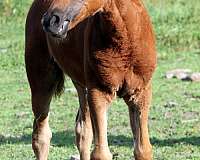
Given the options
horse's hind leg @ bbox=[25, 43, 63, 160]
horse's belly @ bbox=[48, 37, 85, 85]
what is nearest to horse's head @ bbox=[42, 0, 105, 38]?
horse's belly @ bbox=[48, 37, 85, 85]

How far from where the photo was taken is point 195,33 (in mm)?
16953

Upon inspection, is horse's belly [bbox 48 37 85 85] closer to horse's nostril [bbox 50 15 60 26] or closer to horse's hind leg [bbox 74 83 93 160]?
horse's hind leg [bbox 74 83 93 160]

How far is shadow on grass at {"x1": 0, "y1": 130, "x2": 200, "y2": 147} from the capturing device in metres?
8.99

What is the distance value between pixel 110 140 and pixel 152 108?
2025 millimetres

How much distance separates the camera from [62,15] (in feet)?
16.3

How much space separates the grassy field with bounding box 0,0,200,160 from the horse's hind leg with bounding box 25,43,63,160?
1.78 ft

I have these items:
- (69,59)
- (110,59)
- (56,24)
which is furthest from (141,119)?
(56,24)

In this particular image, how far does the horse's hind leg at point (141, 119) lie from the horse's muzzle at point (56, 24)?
58.8 inches

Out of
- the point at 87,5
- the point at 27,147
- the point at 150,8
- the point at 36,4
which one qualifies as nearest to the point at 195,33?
the point at 150,8

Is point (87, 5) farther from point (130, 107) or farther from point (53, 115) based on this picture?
point (53, 115)

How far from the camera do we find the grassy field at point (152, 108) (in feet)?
29.1

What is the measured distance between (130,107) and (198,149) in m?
2.23

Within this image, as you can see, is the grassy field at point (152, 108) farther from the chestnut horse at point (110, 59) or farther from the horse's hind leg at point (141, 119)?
the chestnut horse at point (110, 59)

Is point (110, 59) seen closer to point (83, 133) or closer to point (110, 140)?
point (83, 133)
